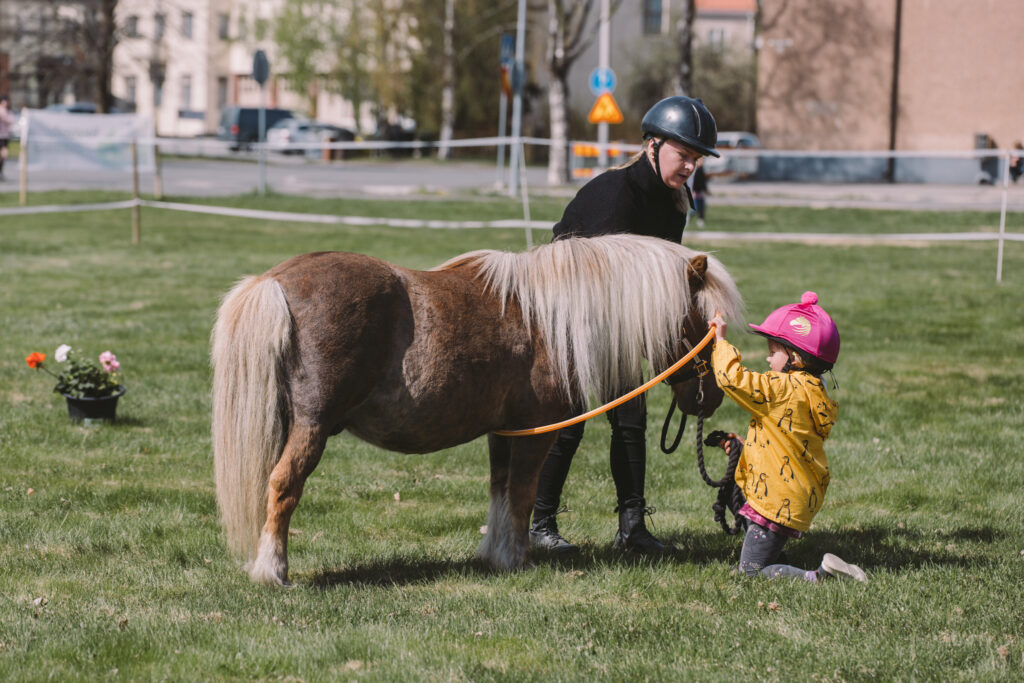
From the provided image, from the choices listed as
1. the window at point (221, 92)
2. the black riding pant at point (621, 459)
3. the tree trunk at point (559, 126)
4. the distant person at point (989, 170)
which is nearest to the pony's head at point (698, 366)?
the black riding pant at point (621, 459)

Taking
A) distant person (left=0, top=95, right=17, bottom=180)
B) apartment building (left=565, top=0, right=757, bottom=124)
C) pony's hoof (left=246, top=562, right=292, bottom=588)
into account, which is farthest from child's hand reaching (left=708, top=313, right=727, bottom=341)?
apartment building (left=565, top=0, right=757, bottom=124)

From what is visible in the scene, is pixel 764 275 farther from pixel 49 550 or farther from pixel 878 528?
pixel 49 550

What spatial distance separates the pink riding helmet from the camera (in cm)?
443

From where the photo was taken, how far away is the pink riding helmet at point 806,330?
14.5ft

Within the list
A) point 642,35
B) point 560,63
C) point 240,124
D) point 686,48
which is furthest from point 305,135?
point 686,48

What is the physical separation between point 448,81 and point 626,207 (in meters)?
40.5

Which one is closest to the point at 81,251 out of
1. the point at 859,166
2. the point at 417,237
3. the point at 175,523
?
the point at 417,237

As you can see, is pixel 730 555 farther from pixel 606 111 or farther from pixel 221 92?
pixel 221 92

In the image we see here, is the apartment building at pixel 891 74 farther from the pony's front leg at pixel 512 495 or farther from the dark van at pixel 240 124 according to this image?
the pony's front leg at pixel 512 495

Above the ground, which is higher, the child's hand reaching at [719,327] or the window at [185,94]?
the window at [185,94]

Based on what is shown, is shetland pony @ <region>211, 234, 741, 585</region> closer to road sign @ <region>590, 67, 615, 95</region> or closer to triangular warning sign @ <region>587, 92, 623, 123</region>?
triangular warning sign @ <region>587, 92, 623, 123</region>

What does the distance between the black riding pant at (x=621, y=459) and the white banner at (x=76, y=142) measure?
17804 millimetres

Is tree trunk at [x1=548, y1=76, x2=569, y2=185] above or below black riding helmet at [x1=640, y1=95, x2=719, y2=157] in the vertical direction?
above

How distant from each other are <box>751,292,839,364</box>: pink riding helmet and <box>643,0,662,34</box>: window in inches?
2065
